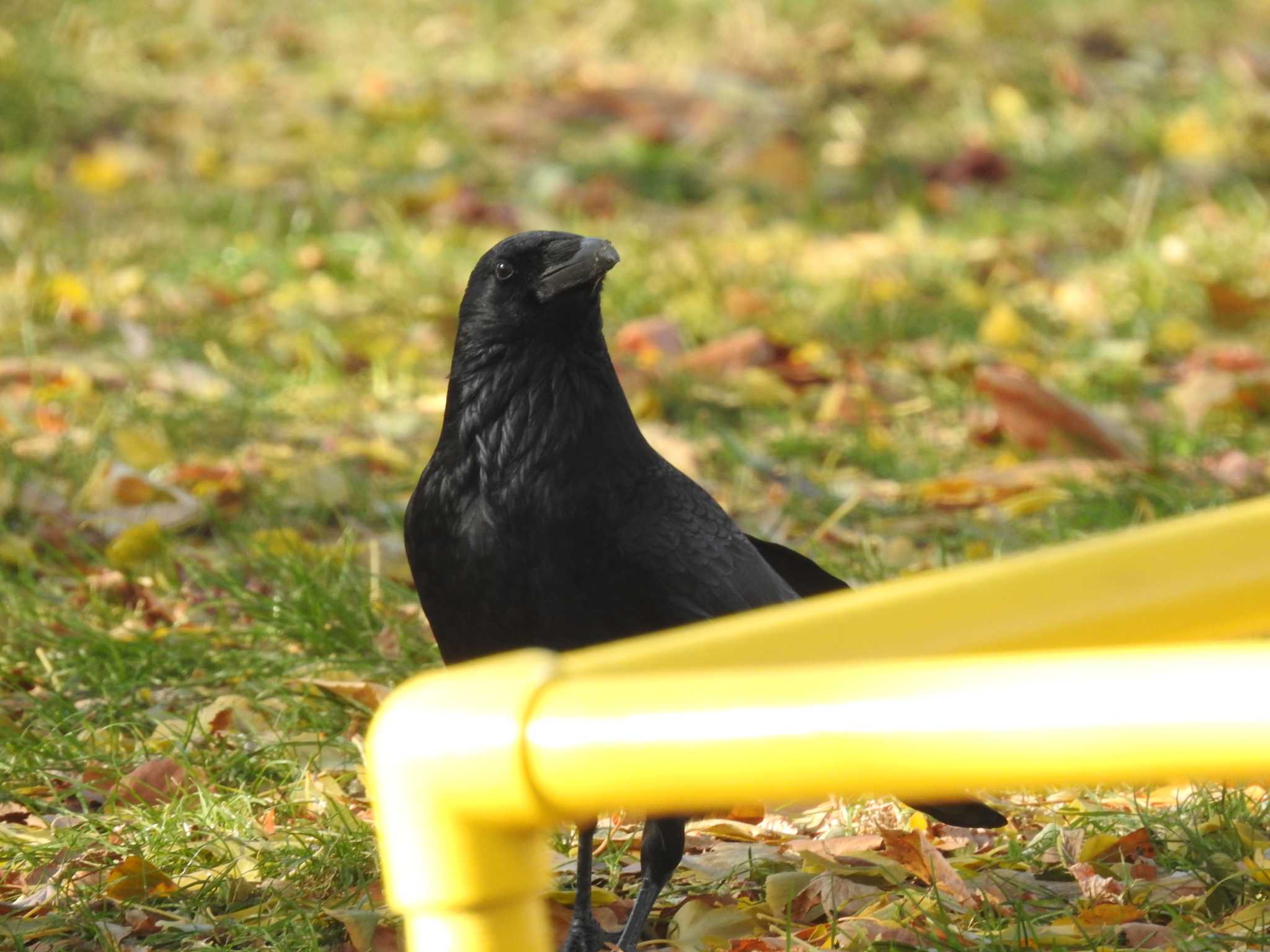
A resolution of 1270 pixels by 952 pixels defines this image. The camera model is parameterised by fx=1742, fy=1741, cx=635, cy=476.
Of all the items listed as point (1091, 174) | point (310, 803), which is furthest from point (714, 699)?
point (1091, 174)

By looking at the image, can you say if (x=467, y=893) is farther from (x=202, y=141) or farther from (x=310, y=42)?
(x=310, y=42)

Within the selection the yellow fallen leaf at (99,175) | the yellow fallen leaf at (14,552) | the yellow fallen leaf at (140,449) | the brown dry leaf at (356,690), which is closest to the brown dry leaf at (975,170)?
the yellow fallen leaf at (99,175)

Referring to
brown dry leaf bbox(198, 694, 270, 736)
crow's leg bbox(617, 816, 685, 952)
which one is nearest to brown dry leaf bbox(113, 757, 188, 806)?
brown dry leaf bbox(198, 694, 270, 736)

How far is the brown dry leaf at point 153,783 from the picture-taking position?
2578mm

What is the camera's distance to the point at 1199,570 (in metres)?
1.24

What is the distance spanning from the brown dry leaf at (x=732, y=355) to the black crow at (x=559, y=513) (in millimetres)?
2285

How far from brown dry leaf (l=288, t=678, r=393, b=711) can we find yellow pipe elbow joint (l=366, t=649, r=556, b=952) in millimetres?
1767

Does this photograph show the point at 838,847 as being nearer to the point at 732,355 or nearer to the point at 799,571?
the point at 799,571

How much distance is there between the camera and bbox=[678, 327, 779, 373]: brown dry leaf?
4.80m

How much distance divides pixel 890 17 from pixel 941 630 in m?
7.29

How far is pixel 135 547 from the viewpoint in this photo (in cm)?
347

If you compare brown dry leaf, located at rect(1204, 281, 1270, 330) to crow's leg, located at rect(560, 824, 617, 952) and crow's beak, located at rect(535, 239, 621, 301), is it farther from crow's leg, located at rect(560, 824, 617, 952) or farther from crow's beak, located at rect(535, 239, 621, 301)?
crow's leg, located at rect(560, 824, 617, 952)

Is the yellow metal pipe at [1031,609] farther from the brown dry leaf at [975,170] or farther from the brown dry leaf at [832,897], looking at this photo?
the brown dry leaf at [975,170]

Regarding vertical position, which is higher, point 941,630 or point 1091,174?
point 1091,174
